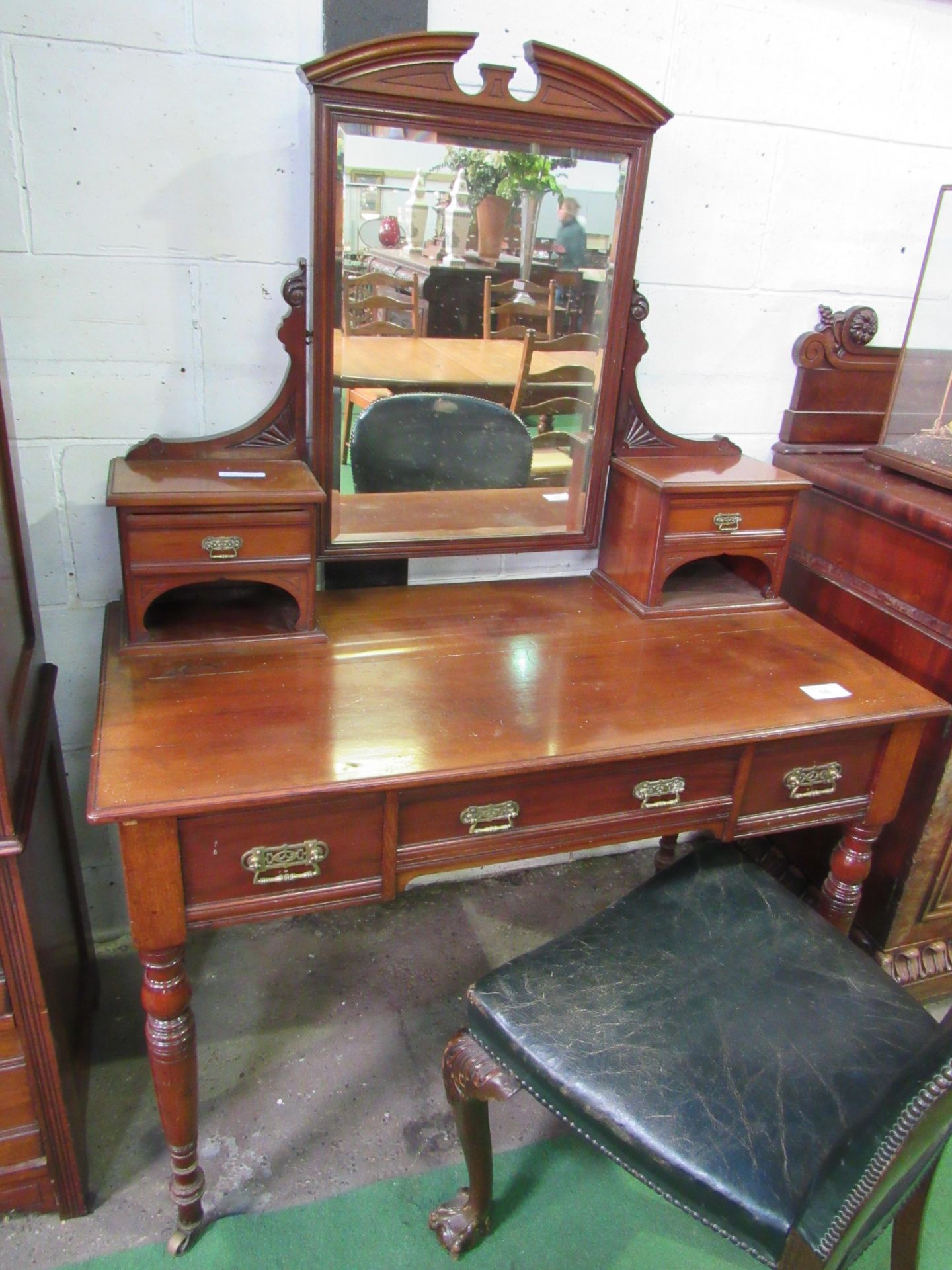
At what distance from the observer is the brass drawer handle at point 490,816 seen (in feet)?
4.19

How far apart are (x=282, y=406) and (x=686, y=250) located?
844 mm

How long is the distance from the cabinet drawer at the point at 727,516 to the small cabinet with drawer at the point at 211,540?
25.8 inches

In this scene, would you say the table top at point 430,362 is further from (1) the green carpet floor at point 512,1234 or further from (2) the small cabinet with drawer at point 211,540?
(1) the green carpet floor at point 512,1234

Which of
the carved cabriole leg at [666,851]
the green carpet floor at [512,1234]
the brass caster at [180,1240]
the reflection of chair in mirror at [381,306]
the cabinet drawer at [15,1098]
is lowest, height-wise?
the green carpet floor at [512,1234]

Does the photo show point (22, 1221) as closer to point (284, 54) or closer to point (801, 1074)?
point (801, 1074)

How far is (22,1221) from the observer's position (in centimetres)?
143

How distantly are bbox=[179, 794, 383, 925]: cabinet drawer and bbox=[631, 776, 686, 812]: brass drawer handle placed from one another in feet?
1.30

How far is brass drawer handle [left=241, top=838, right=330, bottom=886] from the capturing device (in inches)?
46.7

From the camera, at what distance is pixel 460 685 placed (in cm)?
138

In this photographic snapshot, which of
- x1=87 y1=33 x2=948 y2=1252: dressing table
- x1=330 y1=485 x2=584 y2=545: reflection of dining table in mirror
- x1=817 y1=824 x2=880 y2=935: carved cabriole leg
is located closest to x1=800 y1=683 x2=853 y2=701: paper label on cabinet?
x1=87 y1=33 x2=948 y2=1252: dressing table

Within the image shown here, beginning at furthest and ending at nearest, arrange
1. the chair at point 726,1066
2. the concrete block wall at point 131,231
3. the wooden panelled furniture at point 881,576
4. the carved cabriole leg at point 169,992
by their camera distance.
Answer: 1. the wooden panelled furniture at point 881,576
2. the concrete block wall at point 131,231
3. the carved cabriole leg at point 169,992
4. the chair at point 726,1066

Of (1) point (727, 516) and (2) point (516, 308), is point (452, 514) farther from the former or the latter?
(1) point (727, 516)

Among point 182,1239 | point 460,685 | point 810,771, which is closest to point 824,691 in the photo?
point 810,771

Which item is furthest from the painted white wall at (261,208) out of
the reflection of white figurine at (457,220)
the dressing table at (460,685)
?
the reflection of white figurine at (457,220)
